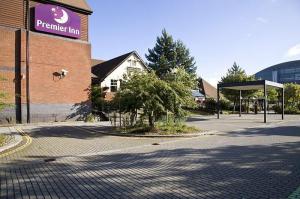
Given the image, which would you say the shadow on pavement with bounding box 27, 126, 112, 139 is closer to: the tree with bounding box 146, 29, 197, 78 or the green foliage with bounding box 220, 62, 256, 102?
the green foliage with bounding box 220, 62, 256, 102

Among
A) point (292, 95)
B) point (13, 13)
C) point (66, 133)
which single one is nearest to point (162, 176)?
point (66, 133)

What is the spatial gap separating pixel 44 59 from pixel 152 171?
1957cm

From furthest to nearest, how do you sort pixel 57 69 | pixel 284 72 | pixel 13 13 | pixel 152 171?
1. pixel 284 72
2. pixel 57 69
3. pixel 13 13
4. pixel 152 171

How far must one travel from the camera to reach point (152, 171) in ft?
26.6

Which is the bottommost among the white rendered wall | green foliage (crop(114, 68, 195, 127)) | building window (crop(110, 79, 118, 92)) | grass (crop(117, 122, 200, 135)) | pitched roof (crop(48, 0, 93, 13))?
grass (crop(117, 122, 200, 135))

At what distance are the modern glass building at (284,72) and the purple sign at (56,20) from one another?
357 ft

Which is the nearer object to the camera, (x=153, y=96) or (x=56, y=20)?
(x=153, y=96)

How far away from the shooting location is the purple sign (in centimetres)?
2431

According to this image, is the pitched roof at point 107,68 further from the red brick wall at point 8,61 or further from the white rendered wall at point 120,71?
the red brick wall at point 8,61

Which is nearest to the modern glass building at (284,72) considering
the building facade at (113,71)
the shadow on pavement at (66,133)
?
the building facade at (113,71)

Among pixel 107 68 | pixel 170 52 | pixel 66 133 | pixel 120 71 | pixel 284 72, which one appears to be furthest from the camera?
pixel 284 72

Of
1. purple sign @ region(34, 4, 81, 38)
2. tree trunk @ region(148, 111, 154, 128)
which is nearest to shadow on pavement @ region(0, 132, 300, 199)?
tree trunk @ region(148, 111, 154, 128)

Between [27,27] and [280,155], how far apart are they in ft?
68.7

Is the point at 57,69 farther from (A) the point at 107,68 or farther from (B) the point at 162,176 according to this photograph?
(B) the point at 162,176
